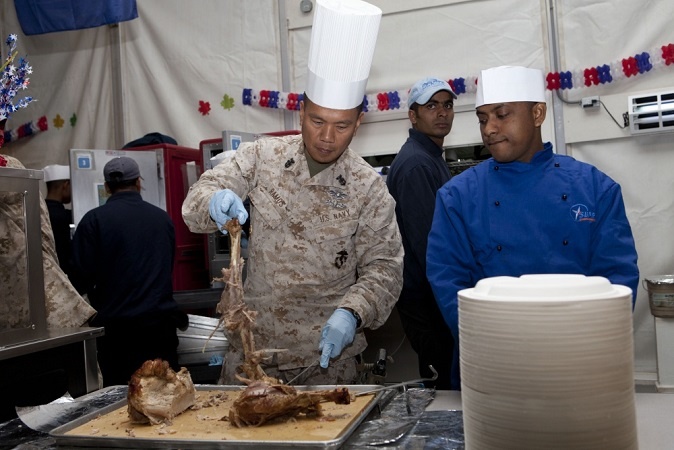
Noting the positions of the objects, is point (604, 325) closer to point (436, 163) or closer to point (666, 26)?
point (436, 163)

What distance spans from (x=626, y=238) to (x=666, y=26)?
9.61 ft

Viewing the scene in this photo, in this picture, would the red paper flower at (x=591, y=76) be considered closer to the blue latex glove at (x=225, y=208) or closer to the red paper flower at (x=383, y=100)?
the red paper flower at (x=383, y=100)

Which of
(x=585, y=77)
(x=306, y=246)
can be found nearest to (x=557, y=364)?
(x=306, y=246)

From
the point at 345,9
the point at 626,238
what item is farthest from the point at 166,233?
the point at 626,238

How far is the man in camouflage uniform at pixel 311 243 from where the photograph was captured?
219 centimetres

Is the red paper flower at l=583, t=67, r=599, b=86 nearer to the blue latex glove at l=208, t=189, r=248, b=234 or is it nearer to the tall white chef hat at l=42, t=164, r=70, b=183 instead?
the blue latex glove at l=208, t=189, r=248, b=234

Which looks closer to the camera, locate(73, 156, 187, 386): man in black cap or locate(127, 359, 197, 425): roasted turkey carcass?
locate(127, 359, 197, 425): roasted turkey carcass

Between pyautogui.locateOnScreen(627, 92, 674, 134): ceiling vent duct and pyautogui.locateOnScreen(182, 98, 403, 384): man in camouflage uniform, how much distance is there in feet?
8.62

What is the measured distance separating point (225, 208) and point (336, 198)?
0.47m

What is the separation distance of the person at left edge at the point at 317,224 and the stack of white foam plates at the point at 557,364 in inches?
54.4

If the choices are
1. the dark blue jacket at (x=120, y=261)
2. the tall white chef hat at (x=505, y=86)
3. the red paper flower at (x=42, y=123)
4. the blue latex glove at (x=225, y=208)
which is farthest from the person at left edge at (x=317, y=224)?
the red paper flower at (x=42, y=123)

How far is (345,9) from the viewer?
6.97ft

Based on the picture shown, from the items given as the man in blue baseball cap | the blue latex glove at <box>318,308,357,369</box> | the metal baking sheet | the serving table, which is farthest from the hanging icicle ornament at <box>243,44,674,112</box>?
the metal baking sheet

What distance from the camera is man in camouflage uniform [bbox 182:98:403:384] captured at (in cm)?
219
